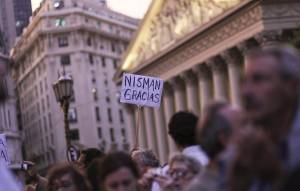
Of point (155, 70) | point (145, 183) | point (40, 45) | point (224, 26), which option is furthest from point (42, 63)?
point (145, 183)

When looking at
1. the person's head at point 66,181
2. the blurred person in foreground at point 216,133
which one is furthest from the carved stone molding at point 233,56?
the blurred person in foreground at point 216,133

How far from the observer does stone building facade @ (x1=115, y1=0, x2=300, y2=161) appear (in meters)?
39.4

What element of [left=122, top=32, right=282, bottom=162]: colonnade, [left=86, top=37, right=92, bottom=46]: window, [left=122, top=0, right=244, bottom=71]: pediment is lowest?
[left=122, top=32, right=282, bottom=162]: colonnade

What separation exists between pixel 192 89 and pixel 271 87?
46.9 meters

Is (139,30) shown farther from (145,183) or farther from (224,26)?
(145,183)

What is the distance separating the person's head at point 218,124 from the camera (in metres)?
3.61

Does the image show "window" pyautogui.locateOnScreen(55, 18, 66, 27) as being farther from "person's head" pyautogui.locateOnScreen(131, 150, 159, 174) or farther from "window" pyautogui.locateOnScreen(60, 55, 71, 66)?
"person's head" pyautogui.locateOnScreen(131, 150, 159, 174)

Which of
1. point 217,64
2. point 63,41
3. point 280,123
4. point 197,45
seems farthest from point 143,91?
point 63,41

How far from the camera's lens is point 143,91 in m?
11.8

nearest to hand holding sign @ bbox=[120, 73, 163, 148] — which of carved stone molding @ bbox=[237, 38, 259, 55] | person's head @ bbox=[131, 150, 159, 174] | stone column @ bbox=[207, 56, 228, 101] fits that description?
person's head @ bbox=[131, 150, 159, 174]

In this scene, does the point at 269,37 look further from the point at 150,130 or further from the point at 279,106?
the point at 279,106

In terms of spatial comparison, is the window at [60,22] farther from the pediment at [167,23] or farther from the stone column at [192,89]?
the stone column at [192,89]

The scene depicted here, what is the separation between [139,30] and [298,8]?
1959 centimetres

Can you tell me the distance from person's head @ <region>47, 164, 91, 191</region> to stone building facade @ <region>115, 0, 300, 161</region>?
93.0ft
